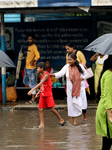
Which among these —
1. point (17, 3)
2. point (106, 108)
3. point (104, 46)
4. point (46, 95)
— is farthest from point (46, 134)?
point (17, 3)

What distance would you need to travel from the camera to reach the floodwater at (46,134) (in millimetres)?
6297

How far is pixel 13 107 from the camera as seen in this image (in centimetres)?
1098

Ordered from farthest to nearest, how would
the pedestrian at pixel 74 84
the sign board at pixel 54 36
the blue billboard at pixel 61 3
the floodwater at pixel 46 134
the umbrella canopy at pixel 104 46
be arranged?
the sign board at pixel 54 36
the blue billboard at pixel 61 3
the pedestrian at pixel 74 84
the floodwater at pixel 46 134
the umbrella canopy at pixel 104 46

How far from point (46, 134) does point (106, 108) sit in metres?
3.17

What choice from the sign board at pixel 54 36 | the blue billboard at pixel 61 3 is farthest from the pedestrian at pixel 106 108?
the sign board at pixel 54 36

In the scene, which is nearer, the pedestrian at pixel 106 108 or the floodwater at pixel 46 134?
the pedestrian at pixel 106 108

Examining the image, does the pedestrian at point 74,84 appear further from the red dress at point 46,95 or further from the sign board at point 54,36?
the sign board at point 54,36

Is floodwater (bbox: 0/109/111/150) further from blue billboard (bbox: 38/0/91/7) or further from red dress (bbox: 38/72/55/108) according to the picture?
blue billboard (bbox: 38/0/91/7)

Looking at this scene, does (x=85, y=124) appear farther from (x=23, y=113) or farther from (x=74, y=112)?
(x=23, y=113)

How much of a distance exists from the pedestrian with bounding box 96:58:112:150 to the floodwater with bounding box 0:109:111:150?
5.31ft

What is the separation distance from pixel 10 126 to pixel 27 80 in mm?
4058

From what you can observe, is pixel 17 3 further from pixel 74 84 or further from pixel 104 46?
pixel 104 46

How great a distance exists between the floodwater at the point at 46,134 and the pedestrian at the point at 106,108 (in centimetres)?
162

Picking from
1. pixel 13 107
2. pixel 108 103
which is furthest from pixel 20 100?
pixel 108 103
